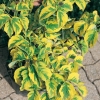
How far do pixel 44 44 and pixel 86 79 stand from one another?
2.23 ft

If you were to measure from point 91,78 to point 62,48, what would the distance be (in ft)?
1.57

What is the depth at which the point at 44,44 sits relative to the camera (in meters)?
2.44

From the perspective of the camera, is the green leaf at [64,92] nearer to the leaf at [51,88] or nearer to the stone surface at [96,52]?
the leaf at [51,88]

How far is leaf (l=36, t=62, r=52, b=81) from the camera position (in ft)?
7.45

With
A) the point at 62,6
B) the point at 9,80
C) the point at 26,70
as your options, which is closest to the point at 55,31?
the point at 62,6

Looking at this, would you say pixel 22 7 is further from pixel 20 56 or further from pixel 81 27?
pixel 81 27

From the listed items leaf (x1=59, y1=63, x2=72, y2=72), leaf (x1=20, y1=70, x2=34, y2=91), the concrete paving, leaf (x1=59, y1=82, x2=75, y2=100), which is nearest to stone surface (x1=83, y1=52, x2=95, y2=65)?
the concrete paving

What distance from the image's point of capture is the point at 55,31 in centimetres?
243

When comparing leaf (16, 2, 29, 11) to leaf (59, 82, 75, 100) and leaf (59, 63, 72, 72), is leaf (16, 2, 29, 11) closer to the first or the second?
leaf (59, 63, 72, 72)

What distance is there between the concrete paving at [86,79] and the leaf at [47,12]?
0.81 meters

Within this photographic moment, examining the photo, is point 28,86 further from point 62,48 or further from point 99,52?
point 99,52

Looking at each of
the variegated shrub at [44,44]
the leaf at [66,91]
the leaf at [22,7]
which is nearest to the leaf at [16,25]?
the variegated shrub at [44,44]

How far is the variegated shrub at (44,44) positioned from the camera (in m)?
2.31

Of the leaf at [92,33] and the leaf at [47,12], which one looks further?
the leaf at [92,33]
